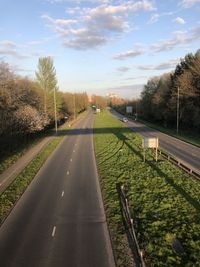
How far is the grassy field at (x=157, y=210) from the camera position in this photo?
13.1 m

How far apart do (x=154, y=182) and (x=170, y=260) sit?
1180 centimetres

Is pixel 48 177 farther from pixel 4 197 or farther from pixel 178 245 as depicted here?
pixel 178 245

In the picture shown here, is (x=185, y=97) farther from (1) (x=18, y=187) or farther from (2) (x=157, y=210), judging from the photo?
(2) (x=157, y=210)

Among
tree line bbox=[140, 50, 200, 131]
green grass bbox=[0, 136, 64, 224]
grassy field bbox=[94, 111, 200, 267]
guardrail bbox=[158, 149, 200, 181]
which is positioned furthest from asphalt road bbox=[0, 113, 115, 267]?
tree line bbox=[140, 50, 200, 131]

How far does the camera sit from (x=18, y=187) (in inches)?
935

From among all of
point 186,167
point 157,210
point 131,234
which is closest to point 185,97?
point 186,167

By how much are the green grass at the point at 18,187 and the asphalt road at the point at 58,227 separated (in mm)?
414

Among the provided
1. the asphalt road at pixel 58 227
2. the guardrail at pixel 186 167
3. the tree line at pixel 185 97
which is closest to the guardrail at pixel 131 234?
the asphalt road at pixel 58 227

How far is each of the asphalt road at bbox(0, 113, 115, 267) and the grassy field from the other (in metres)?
0.73

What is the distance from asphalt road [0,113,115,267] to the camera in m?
12.7

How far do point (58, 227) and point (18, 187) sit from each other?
8.68m

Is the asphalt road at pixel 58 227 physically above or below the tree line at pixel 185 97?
below

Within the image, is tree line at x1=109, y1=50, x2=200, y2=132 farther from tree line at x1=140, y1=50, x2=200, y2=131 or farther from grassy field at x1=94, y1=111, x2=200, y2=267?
grassy field at x1=94, y1=111, x2=200, y2=267

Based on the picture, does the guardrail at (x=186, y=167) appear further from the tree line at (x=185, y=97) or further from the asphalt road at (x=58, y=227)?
the tree line at (x=185, y=97)
